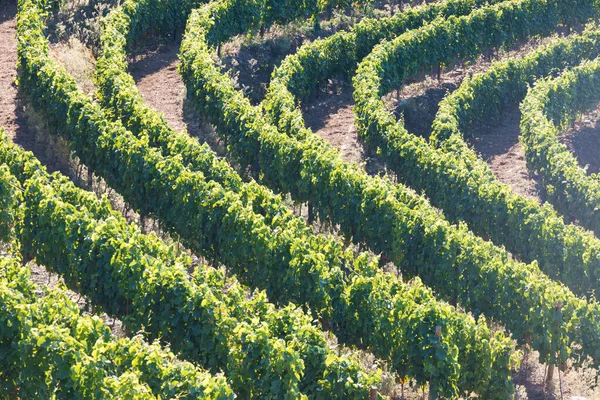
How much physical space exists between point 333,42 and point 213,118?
8.12 m

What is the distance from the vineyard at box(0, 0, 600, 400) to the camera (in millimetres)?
16000

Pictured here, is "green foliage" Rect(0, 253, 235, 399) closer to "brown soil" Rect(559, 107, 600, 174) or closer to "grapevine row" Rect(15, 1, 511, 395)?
"grapevine row" Rect(15, 1, 511, 395)

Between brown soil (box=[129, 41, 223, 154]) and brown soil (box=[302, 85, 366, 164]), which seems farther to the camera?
brown soil (box=[302, 85, 366, 164])

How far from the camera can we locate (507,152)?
3083 cm

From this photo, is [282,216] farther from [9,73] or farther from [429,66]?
[429,66]

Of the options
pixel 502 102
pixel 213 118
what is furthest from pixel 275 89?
pixel 502 102

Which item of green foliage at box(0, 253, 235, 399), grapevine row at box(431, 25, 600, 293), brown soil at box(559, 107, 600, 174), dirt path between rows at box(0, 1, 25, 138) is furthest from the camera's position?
brown soil at box(559, 107, 600, 174)

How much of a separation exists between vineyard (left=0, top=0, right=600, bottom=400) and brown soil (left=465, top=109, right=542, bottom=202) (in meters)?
0.16

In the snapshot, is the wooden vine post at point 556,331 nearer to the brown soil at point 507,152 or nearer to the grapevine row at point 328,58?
the brown soil at point 507,152

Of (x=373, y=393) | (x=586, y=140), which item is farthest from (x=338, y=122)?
(x=373, y=393)

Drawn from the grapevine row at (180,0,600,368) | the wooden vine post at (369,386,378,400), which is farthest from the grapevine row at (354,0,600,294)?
the wooden vine post at (369,386,378,400)

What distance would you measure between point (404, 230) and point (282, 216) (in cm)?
277

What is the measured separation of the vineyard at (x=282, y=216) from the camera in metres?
16.0

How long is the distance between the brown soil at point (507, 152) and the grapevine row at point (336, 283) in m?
9.99
